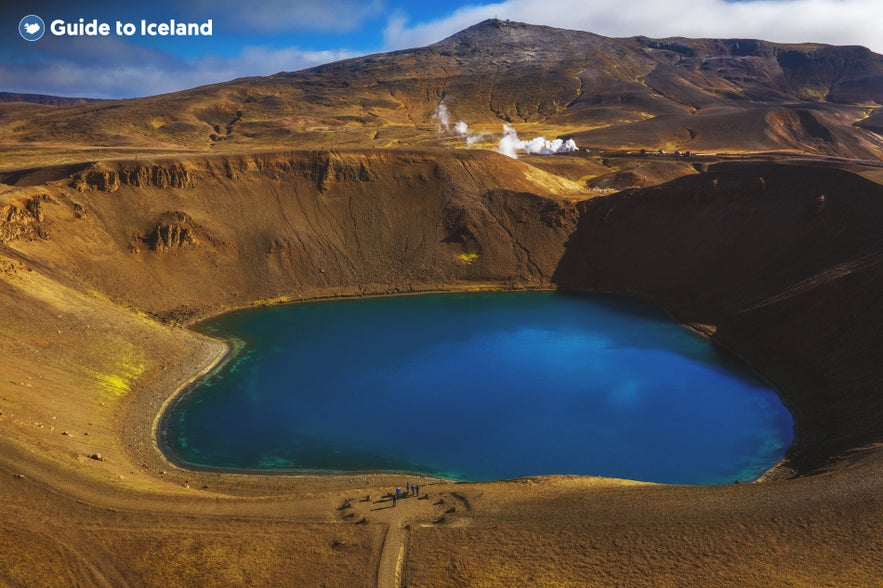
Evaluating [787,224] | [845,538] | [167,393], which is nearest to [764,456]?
[845,538]

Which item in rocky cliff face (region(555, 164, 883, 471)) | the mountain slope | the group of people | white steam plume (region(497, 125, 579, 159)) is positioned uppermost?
the mountain slope

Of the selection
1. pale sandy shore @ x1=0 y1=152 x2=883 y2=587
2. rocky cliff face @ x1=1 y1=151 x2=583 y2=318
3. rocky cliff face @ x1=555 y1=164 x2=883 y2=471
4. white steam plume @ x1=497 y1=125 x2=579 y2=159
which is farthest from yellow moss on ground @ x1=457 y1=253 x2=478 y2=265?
white steam plume @ x1=497 y1=125 x2=579 y2=159

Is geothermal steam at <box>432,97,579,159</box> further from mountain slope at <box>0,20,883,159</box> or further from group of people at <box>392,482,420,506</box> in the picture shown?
group of people at <box>392,482,420,506</box>

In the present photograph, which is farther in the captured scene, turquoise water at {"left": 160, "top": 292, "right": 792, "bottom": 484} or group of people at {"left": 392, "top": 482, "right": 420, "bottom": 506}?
turquoise water at {"left": 160, "top": 292, "right": 792, "bottom": 484}

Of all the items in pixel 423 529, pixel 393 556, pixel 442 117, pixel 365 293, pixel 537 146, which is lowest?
pixel 393 556

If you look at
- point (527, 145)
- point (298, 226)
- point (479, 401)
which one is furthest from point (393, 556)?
point (527, 145)

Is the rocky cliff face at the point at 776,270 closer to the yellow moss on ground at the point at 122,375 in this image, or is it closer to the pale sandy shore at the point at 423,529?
the pale sandy shore at the point at 423,529

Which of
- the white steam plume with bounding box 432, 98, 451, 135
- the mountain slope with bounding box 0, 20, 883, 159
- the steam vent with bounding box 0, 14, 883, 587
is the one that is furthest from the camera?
the white steam plume with bounding box 432, 98, 451, 135

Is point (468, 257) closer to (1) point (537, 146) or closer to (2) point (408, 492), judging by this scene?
(2) point (408, 492)
